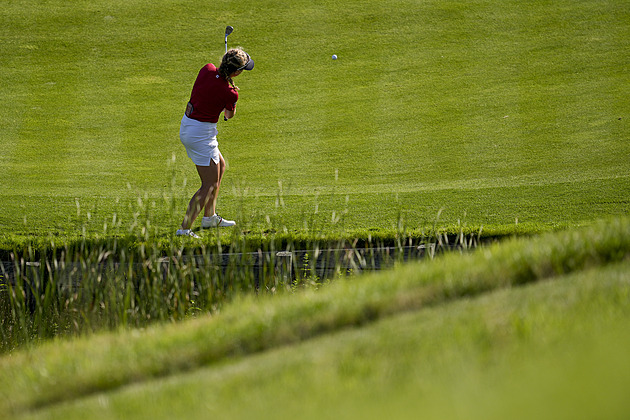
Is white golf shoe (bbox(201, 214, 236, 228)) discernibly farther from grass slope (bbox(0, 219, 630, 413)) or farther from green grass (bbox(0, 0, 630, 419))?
grass slope (bbox(0, 219, 630, 413))

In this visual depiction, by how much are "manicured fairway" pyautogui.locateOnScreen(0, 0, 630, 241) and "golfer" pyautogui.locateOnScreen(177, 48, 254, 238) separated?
0.97 ft

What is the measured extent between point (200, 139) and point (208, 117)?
0.21 m

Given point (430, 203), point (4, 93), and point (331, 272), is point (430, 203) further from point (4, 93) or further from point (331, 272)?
point (4, 93)

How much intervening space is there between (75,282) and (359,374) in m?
3.40

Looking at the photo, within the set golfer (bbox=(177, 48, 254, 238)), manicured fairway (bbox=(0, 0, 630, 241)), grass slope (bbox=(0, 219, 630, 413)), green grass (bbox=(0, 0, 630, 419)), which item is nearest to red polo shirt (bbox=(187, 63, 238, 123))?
golfer (bbox=(177, 48, 254, 238))

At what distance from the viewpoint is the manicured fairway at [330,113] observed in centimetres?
677

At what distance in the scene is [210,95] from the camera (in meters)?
5.95

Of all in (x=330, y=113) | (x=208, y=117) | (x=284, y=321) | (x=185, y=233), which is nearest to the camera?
(x=284, y=321)

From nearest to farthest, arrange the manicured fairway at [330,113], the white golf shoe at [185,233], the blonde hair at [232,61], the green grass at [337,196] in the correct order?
1. the green grass at [337,196]
2. the white golf shoe at [185,233]
3. the blonde hair at [232,61]
4. the manicured fairway at [330,113]

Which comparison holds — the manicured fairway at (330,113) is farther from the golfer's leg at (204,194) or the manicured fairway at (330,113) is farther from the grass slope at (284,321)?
the grass slope at (284,321)

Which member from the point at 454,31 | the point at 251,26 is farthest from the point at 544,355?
the point at 251,26

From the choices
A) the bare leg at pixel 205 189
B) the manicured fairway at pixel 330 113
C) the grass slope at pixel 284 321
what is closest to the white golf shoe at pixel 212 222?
the bare leg at pixel 205 189

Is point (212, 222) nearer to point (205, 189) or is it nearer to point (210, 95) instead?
point (205, 189)

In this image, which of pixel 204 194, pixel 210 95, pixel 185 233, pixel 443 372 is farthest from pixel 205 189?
pixel 443 372
